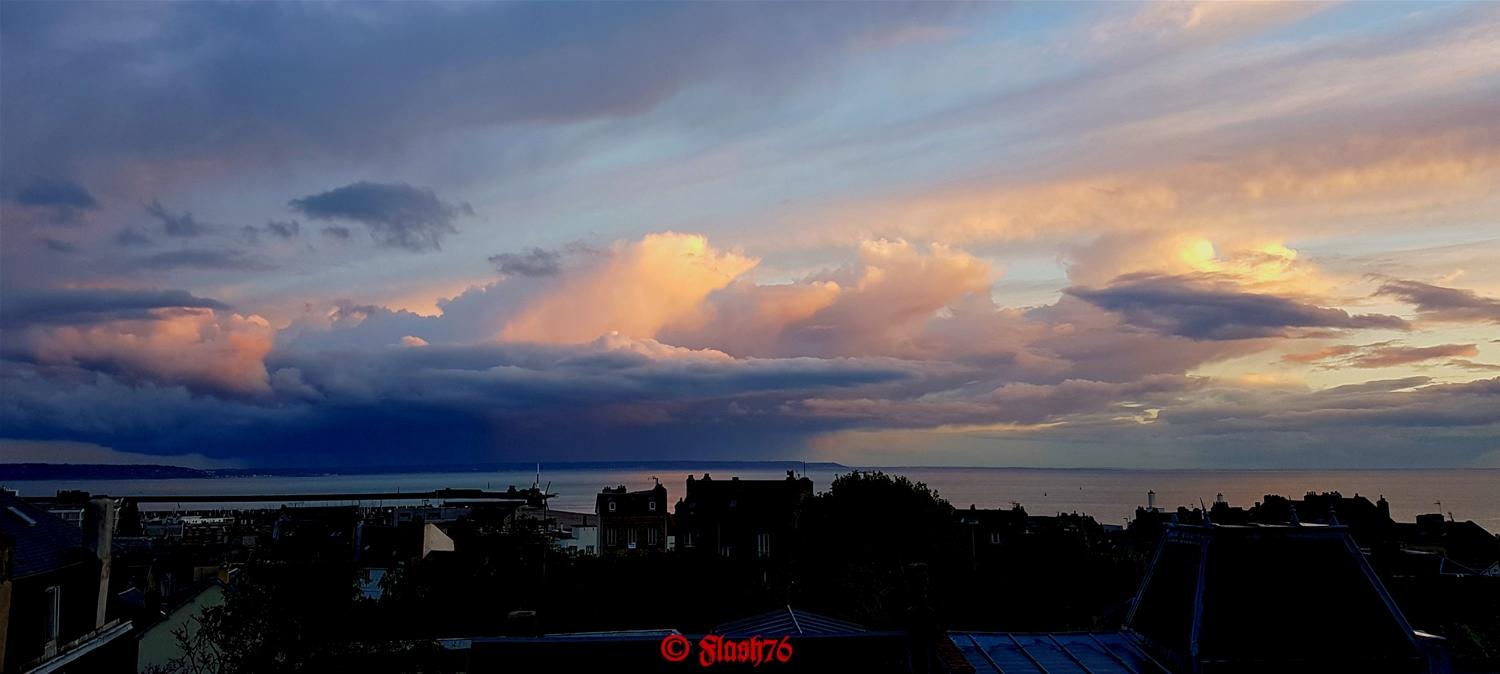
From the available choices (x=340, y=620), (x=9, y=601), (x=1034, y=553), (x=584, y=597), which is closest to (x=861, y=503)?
(x=1034, y=553)

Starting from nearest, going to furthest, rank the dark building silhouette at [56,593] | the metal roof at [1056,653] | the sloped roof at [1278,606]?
the sloped roof at [1278,606], the metal roof at [1056,653], the dark building silhouette at [56,593]

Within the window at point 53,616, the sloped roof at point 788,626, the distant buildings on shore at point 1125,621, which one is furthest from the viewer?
the window at point 53,616

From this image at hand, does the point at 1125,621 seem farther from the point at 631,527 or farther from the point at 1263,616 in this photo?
the point at 631,527

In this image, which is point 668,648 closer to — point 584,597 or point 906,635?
point 906,635

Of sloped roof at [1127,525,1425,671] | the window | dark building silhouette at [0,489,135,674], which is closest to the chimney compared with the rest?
dark building silhouette at [0,489,135,674]

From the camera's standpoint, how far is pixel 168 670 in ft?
147

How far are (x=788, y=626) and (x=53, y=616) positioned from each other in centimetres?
2574

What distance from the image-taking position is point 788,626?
96.7ft

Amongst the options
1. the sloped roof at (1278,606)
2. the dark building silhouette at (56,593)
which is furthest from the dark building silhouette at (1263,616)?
the dark building silhouette at (56,593)

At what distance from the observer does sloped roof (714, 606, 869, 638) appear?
2905 centimetres

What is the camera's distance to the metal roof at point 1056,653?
97.5ft

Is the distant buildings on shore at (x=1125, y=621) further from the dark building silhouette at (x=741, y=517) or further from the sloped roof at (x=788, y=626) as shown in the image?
the dark building silhouette at (x=741, y=517)

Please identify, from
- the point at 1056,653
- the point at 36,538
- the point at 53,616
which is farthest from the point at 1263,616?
the point at 36,538

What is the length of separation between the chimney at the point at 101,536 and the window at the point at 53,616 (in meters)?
3.62
